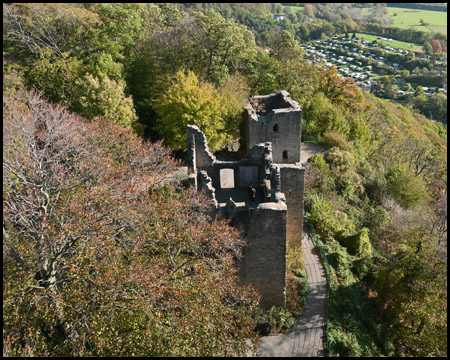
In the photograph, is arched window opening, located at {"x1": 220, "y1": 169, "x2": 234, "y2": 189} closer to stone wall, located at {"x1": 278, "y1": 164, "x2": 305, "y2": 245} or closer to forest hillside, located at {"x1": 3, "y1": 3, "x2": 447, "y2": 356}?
forest hillside, located at {"x1": 3, "y1": 3, "x2": 447, "y2": 356}

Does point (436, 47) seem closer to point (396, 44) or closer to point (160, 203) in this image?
point (396, 44)

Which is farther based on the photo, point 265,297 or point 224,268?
point 265,297

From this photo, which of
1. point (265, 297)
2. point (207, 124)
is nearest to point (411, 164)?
point (207, 124)

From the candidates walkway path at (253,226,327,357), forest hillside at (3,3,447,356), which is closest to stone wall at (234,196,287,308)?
forest hillside at (3,3,447,356)

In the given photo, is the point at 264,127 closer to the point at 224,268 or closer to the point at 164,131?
the point at 164,131

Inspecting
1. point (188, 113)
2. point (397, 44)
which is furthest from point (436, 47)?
point (188, 113)
